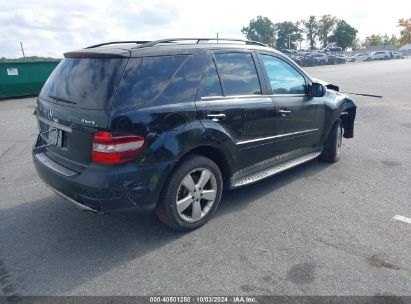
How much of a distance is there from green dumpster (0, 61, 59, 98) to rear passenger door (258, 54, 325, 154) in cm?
1319

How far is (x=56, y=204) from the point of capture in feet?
13.3

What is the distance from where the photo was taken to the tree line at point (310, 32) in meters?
95.9

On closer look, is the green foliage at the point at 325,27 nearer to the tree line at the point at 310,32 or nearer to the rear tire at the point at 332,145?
the tree line at the point at 310,32

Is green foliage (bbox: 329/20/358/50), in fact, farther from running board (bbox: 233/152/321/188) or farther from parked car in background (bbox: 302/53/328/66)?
running board (bbox: 233/152/321/188)

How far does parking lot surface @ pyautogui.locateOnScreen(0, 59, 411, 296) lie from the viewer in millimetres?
2686

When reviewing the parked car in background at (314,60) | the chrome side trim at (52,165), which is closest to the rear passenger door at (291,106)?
the chrome side trim at (52,165)

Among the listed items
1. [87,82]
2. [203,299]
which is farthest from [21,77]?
[203,299]

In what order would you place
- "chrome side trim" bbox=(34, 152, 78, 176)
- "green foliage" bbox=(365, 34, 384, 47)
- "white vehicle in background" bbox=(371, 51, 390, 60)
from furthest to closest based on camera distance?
"green foliage" bbox=(365, 34, 384, 47) < "white vehicle in background" bbox=(371, 51, 390, 60) < "chrome side trim" bbox=(34, 152, 78, 176)

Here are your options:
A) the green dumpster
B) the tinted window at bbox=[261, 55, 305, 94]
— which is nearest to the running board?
the tinted window at bbox=[261, 55, 305, 94]

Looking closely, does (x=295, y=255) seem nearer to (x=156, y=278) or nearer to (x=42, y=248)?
(x=156, y=278)

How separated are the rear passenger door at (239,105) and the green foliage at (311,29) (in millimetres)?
107572

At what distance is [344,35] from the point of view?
94.9m

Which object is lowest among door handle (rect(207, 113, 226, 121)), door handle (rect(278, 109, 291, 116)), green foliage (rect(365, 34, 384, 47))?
door handle (rect(278, 109, 291, 116))

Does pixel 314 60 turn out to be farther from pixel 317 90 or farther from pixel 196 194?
pixel 196 194
